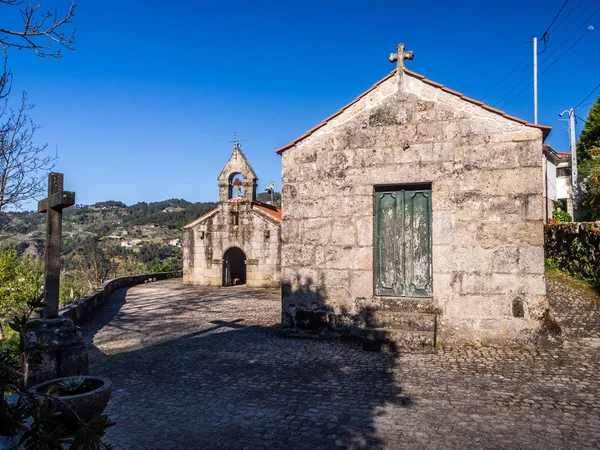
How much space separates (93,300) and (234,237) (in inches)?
330

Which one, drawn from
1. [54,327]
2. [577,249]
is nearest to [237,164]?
[577,249]

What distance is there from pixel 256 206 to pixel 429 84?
1322cm

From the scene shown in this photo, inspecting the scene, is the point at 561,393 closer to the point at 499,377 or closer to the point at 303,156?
the point at 499,377

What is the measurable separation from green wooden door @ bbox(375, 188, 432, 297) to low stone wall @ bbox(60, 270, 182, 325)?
→ 260 inches

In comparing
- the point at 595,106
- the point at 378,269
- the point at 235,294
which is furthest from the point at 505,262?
the point at 595,106

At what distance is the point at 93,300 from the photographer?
12.3m

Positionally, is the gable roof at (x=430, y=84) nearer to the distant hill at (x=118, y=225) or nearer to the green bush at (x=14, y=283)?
the green bush at (x=14, y=283)

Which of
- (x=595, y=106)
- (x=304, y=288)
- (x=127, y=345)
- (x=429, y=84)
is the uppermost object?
(x=595, y=106)

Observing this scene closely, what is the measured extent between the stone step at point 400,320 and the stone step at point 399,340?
0.55 ft

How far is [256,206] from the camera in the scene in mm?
20094

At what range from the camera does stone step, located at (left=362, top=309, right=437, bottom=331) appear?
23.9ft

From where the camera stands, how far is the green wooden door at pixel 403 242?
25.5 feet

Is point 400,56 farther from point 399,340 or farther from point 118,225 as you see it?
point 118,225

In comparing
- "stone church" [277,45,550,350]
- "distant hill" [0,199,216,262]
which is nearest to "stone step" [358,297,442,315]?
"stone church" [277,45,550,350]
